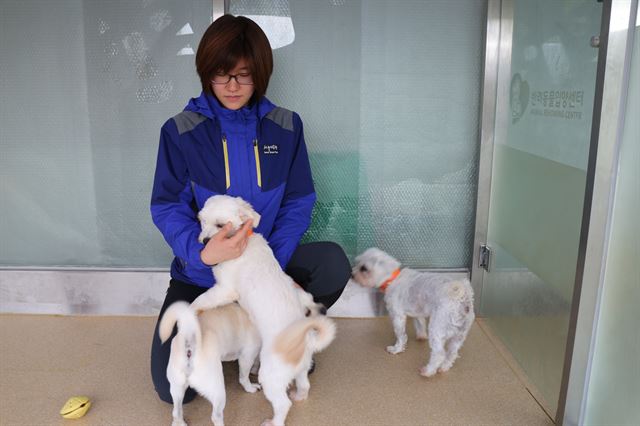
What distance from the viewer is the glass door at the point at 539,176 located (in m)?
1.84

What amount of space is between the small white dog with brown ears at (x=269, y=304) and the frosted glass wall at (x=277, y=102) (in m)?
0.96

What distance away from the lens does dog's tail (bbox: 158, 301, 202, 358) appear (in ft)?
5.40

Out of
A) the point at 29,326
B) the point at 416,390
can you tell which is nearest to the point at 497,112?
the point at 416,390

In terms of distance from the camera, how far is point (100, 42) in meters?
2.56

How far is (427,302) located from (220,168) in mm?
944

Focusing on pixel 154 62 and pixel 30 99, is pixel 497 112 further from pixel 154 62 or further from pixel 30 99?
pixel 30 99

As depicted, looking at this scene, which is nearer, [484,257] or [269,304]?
[269,304]

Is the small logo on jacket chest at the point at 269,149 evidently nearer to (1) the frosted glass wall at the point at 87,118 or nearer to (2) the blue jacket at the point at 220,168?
(2) the blue jacket at the point at 220,168

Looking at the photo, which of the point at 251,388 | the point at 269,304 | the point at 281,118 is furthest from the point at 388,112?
the point at 251,388

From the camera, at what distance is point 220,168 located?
6.54 feet

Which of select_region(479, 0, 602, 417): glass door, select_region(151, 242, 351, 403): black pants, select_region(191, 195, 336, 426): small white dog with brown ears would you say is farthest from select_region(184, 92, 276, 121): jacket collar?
select_region(479, 0, 602, 417): glass door

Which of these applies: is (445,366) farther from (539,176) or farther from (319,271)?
(539,176)

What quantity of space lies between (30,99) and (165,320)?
1.58 meters

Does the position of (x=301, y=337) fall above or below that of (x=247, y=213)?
below
